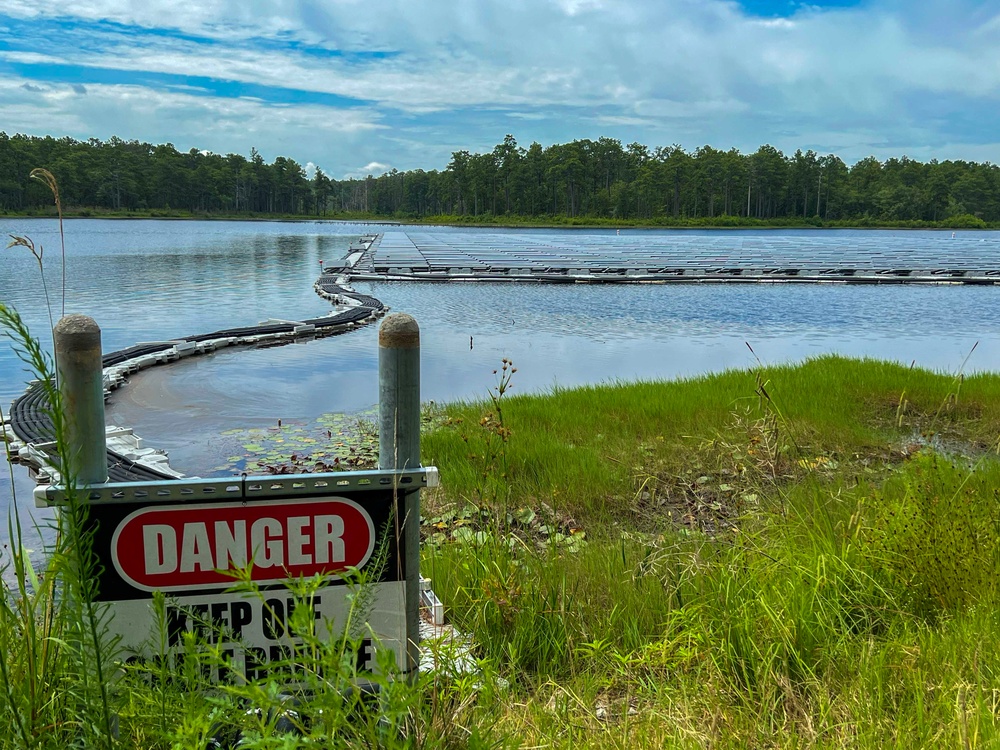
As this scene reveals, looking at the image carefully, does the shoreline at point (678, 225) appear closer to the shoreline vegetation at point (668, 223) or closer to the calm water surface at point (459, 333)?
the shoreline vegetation at point (668, 223)

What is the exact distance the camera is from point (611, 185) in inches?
5335

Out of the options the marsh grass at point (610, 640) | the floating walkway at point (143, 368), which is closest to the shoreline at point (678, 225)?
the floating walkway at point (143, 368)

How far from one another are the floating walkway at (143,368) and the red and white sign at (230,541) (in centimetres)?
31

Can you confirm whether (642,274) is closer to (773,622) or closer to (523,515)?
(523,515)

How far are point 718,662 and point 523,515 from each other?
9.26 feet

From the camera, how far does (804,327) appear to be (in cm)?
1908

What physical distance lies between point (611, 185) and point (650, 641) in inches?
5376

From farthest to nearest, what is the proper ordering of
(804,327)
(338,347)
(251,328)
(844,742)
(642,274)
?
(642,274), (804,327), (251,328), (338,347), (844,742)

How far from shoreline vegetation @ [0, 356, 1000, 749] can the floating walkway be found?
0.73 meters

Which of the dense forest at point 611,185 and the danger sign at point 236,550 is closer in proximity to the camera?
the danger sign at point 236,550

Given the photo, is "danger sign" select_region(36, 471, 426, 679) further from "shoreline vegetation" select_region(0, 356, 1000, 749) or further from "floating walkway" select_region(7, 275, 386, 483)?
"floating walkway" select_region(7, 275, 386, 483)

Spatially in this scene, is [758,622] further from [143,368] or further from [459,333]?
[459,333]

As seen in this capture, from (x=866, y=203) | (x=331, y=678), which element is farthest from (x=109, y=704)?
(x=866, y=203)

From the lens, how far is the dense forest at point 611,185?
117 m
